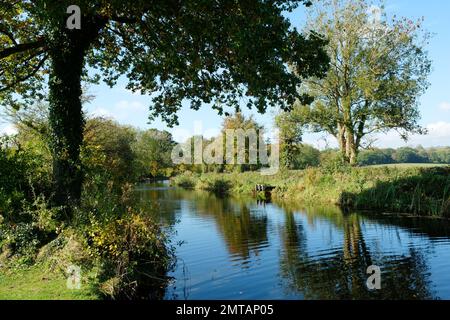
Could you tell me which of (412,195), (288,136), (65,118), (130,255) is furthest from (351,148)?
(130,255)

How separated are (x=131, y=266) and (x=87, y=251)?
122 centimetres

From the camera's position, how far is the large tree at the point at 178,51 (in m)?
11.9

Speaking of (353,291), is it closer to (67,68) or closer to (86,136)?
(67,68)

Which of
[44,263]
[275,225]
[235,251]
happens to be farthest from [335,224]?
[44,263]

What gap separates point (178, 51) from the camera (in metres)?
13.0

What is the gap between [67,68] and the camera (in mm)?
14266

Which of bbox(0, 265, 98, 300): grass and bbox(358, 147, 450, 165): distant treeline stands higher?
bbox(358, 147, 450, 165): distant treeline

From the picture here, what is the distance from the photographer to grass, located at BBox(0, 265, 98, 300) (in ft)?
27.4

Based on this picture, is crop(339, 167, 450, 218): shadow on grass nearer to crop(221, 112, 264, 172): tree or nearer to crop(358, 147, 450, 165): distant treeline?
crop(221, 112, 264, 172): tree

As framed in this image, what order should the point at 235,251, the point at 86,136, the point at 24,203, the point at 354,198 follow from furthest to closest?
the point at 86,136, the point at 354,198, the point at 235,251, the point at 24,203

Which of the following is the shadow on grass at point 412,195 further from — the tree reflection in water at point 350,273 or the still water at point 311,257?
the tree reflection in water at point 350,273

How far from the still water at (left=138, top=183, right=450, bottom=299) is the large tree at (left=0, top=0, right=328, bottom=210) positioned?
425cm

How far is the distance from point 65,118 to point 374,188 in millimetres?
21260

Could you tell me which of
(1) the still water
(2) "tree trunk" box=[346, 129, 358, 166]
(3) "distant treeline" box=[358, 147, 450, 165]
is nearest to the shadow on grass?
(1) the still water
